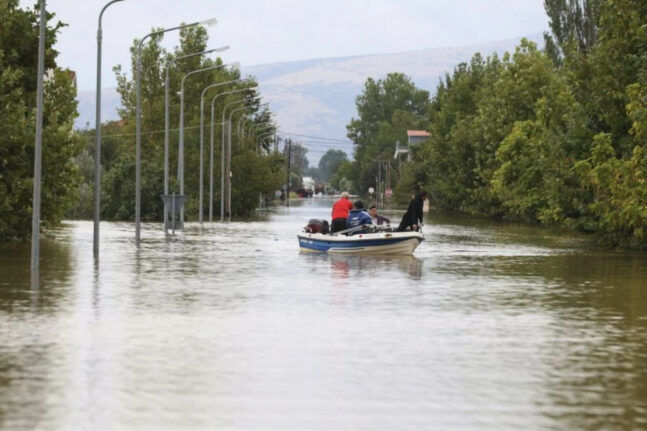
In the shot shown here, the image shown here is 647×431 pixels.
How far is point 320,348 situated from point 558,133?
3599 centimetres

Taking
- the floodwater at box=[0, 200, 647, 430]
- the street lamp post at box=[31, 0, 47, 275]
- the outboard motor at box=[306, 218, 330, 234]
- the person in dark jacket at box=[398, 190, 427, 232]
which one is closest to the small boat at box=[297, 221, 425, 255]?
the outboard motor at box=[306, 218, 330, 234]

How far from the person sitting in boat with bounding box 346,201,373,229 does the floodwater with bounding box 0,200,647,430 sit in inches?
289

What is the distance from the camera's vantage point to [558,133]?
48.6 m

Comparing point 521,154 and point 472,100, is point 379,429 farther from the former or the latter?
point 472,100

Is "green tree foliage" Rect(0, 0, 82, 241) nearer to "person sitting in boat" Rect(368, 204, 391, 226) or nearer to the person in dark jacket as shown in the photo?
"person sitting in boat" Rect(368, 204, 391, 226)

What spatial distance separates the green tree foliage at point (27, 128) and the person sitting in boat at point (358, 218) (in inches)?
334

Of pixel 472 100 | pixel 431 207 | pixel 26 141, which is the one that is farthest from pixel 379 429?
pixel 431 207

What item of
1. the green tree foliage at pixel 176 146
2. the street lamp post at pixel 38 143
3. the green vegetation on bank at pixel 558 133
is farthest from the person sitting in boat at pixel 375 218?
the green tree foliage at pixel 176 146

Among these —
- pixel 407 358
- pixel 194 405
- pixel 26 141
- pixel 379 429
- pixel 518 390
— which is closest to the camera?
pixel 379 429

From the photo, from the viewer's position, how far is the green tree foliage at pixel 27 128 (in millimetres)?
35719

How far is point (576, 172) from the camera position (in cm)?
4284

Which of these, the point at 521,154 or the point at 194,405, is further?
the point at 521,154

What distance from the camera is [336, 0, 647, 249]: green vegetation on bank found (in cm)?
4019

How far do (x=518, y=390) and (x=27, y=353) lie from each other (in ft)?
17.7
